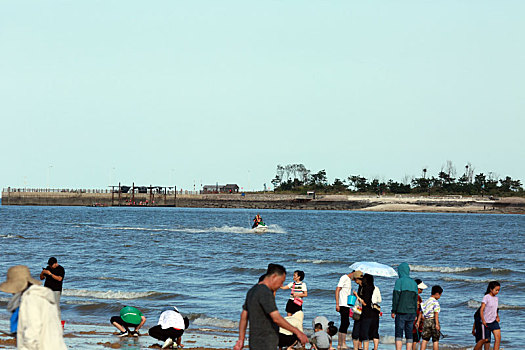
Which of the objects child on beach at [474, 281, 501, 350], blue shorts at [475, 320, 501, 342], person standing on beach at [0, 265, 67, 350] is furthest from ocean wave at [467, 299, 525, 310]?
person standing on beach at [0, 265, 67, 350]

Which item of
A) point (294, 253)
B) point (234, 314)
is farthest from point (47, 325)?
point (294, 253)

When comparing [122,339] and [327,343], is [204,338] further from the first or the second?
[327,343]

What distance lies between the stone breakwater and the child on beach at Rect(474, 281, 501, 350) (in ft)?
555

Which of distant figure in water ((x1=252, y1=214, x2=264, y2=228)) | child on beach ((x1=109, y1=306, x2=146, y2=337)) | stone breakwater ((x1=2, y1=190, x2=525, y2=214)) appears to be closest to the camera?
child on beach ((x1=109, y1=306, x2=146, y2=337))

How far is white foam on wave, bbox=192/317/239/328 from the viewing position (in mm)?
18739

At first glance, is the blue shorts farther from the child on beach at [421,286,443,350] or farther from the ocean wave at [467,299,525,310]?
the ocean wave at [467,299,525,310]

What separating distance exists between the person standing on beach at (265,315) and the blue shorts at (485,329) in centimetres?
676

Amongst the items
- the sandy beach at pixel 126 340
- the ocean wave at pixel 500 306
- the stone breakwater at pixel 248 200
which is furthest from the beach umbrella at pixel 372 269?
the stone breakwater at pixel 248 200

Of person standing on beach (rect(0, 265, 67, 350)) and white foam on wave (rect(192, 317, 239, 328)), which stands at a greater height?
person standing on beach (rect(0, 265, 67, 350))

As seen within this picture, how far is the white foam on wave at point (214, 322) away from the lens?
18739 millimetres

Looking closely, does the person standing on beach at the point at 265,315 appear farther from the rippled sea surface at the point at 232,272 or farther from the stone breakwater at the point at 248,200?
the stone breakwater at the point at 248,200

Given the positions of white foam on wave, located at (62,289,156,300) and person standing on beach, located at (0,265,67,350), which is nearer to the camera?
person standing on beach, located at (0,265,67,350)

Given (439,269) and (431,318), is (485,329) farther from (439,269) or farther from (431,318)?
(439,269)

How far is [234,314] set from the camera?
20500 mm
